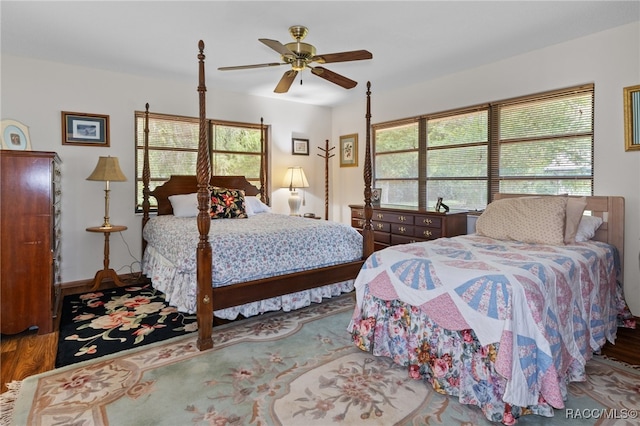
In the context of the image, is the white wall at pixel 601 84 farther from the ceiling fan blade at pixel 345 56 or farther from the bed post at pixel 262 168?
the bed post at pixel 262 168

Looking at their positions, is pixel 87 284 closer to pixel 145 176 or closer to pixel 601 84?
pixel 145 176

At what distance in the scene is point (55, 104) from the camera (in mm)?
4031

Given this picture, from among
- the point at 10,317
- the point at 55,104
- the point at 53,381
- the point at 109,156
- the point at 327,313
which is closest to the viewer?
the point at 53,381

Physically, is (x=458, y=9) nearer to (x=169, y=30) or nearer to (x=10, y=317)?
(x=169, y=30)

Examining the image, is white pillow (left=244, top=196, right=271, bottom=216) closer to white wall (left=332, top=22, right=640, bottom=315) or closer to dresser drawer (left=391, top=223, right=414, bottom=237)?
dresser drawer (left=391, top=223, right=414, bottom=237)

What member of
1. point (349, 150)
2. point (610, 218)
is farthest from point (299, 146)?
point (610, 218)

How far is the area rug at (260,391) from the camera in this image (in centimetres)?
183

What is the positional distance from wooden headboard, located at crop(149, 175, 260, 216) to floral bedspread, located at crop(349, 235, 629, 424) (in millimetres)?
3064

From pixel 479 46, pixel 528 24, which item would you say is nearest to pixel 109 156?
pixel 479 46

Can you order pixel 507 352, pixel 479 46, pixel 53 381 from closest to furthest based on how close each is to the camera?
pixel 507 352, pixel 53 381, pixel 479 46

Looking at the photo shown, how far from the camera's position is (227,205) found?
4312 millimetres

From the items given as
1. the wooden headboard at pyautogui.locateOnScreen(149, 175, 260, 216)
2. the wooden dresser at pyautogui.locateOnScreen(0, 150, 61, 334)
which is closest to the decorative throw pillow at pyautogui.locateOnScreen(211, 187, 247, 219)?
the wooden headboard at pyautogui.locateOnScreen(149, 175, 260, 216)

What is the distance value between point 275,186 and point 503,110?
333cm

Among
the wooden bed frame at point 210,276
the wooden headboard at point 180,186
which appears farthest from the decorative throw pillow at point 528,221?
the wooden headboard at point 180,186
